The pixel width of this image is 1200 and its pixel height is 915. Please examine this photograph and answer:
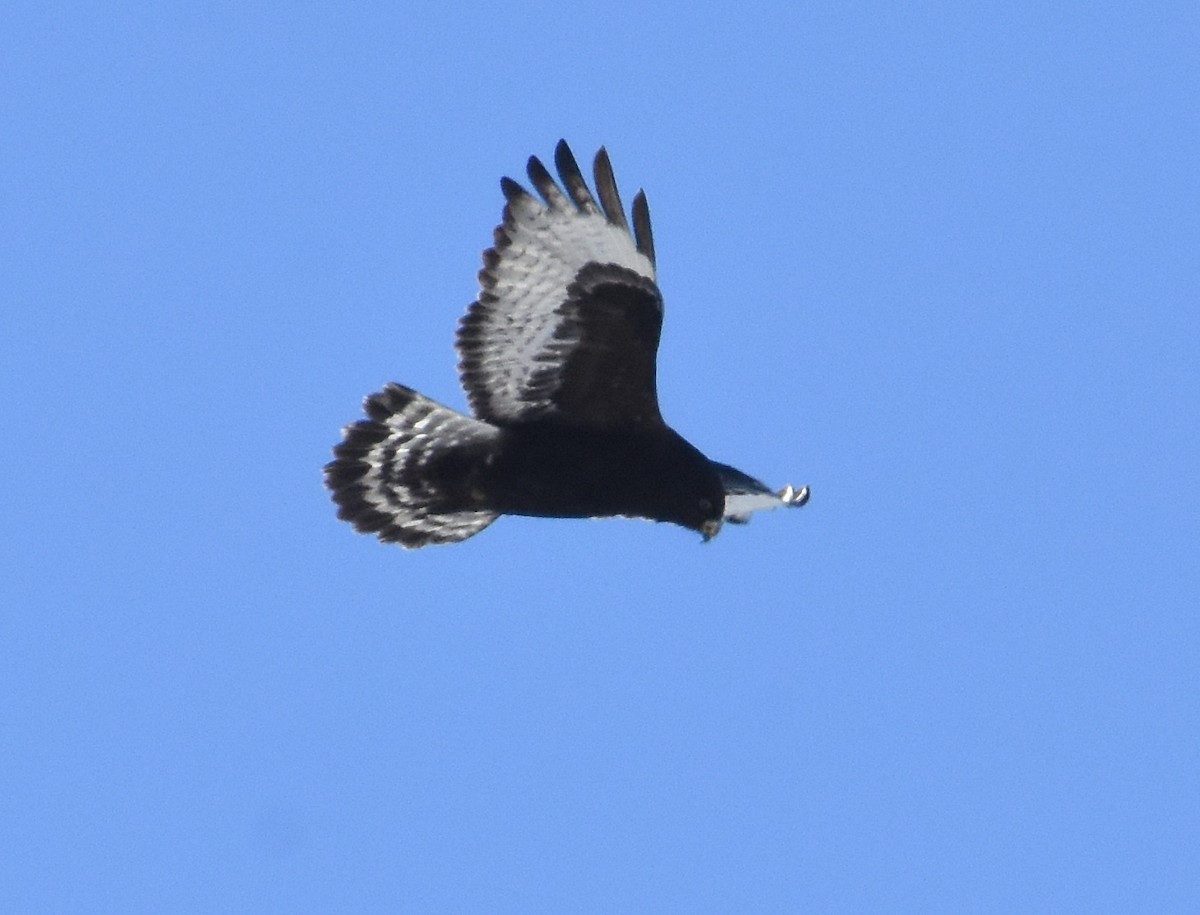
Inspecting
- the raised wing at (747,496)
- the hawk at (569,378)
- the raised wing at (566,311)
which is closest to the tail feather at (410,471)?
the hawk at (569,378)

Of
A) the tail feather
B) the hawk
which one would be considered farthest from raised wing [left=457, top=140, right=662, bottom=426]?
the tail feather

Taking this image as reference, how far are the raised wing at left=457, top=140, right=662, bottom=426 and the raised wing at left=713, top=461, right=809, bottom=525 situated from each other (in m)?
0.61

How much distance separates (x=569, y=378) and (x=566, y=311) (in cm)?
38

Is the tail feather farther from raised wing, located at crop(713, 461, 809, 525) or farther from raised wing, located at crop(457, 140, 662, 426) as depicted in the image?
raised wing, located at crop(713, 461, 809, 525)

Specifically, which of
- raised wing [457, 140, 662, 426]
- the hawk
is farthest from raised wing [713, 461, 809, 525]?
raised wing [457, 140, 662, 426]

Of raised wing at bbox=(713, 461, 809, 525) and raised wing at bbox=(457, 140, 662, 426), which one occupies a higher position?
raised wing at bbox=(457, 140, 662, 426)

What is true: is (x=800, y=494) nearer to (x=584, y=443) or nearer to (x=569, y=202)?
(x=584, y=443)

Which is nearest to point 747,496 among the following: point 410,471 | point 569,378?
point 569,378

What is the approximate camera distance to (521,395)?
11.9 m

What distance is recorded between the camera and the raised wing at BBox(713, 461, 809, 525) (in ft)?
39.9

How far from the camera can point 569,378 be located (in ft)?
38.8

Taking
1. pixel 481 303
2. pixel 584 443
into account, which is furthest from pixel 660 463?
pixel 481 303

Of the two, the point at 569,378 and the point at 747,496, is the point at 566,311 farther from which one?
the point at 747,496

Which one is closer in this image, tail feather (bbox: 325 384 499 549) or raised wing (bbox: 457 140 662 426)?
raised wing (bbox: 457 140 662 426)
